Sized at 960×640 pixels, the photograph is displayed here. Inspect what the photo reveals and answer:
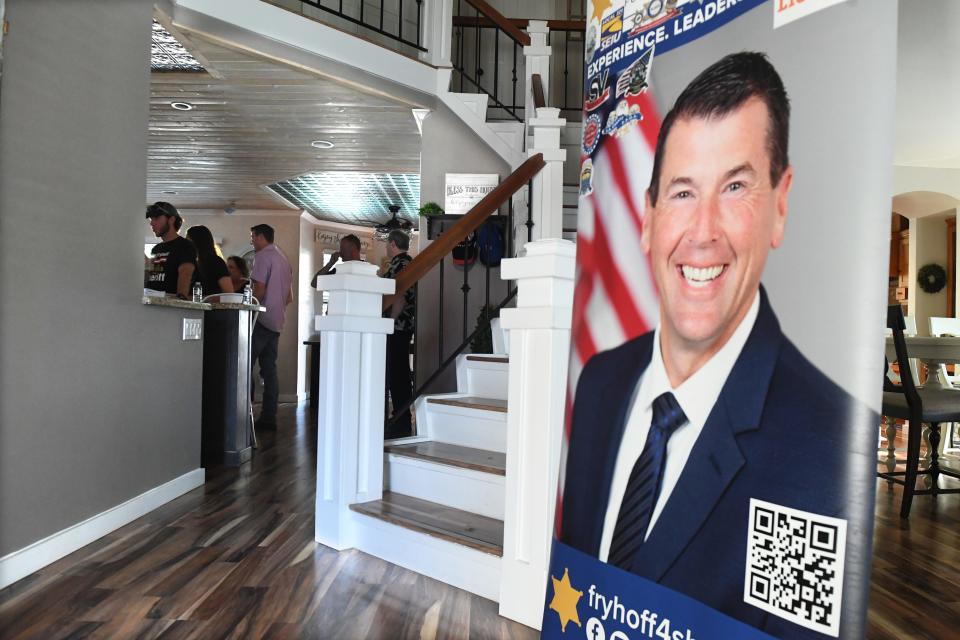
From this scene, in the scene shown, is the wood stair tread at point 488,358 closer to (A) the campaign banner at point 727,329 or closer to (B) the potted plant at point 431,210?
(B) the potted plant at point 431,210

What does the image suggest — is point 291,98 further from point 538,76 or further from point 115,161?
point 115,161

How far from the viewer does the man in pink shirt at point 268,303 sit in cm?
575

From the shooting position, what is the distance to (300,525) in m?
3.05

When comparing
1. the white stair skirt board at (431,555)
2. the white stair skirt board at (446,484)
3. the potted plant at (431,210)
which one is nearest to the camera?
the white stair skirt board at (431,555)

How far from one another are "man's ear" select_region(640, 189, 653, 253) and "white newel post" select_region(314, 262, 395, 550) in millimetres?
1665

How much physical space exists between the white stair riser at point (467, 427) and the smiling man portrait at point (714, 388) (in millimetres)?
1604

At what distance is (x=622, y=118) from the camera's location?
1.37m

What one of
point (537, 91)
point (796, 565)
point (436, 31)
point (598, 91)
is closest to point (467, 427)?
point (598, 91)

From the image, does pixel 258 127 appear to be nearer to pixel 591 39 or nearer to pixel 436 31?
pixel 436 31

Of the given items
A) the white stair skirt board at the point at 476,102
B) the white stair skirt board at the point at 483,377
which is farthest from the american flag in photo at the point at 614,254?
the white stair skirt board at the point at 476,102

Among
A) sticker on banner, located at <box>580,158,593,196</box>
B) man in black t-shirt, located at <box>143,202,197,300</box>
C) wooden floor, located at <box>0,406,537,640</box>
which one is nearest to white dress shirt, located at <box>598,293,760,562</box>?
sticker on banner, located at <box>580,158,593,196</box>

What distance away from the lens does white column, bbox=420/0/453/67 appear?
516cm

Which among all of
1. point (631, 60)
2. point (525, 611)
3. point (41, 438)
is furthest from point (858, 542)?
point (41, 438)

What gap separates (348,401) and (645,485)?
5.75 ft
